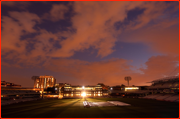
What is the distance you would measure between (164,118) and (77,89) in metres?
114

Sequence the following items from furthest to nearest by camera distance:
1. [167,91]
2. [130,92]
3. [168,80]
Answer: [130,92] < [168,80] < [167,91]

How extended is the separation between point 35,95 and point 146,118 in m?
89.2

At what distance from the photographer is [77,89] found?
13238 cm

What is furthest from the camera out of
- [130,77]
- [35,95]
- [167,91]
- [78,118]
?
[130,77]

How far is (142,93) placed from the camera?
98375 millimetres

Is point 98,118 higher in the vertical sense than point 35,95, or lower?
higher

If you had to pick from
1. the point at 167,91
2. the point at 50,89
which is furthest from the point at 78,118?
the point at 50,89

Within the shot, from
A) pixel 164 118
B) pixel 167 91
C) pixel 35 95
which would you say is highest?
pixel 164 118

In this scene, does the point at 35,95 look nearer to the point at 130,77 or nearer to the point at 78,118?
the point at 78,118

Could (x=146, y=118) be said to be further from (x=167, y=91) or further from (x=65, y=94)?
(x=65, y=94)

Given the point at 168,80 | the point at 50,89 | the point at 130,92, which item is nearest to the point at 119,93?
the point at 130,92

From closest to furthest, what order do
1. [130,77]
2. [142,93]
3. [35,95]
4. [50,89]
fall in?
1. [35,95]
2. [142,93]
3. [130,77]
4. [50,89]

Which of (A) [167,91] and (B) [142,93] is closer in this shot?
(A) [167,91]

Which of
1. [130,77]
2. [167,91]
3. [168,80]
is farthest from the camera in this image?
[130,77]
